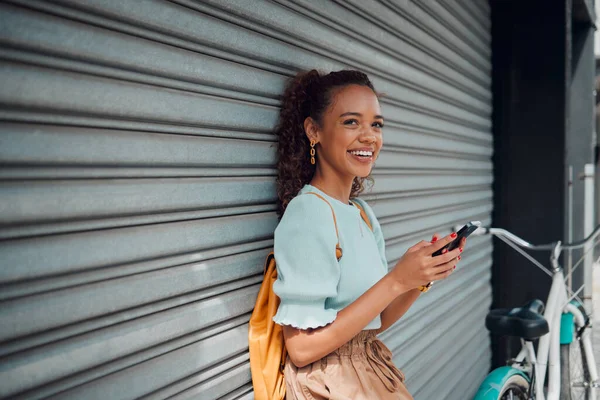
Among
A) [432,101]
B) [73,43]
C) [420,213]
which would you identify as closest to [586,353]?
[420,213]

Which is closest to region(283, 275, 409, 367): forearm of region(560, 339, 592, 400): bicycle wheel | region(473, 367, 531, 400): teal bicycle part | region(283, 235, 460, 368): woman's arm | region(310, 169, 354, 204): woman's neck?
region(283, 235, 460, 368): woman's arm

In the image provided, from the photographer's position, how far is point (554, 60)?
17.5 feet

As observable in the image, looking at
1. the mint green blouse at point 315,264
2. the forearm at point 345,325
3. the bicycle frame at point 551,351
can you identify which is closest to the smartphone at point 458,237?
the forearm at point 345,325

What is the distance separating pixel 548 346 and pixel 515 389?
347mm

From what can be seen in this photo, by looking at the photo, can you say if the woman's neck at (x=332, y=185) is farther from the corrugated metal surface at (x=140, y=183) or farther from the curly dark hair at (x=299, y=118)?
the corrugated metal surface at (x=140, y=183)

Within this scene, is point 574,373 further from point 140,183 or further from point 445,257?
point 140,183

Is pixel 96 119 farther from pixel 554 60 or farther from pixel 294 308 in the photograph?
pixel 554 60

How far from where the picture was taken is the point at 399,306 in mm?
2248

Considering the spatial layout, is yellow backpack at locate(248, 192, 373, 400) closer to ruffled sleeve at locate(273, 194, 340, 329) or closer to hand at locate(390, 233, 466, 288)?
ruffled sleeve at locate(273, 194, 340, 329)

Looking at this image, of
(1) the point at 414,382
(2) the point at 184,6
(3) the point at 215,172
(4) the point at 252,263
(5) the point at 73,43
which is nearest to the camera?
(5) the point at 73,43

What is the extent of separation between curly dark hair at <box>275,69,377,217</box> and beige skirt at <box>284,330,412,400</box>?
0.58 m

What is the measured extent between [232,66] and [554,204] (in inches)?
172

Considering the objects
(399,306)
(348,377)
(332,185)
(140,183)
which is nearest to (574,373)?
(399,306)

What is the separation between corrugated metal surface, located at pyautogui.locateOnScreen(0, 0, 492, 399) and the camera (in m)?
1.23
